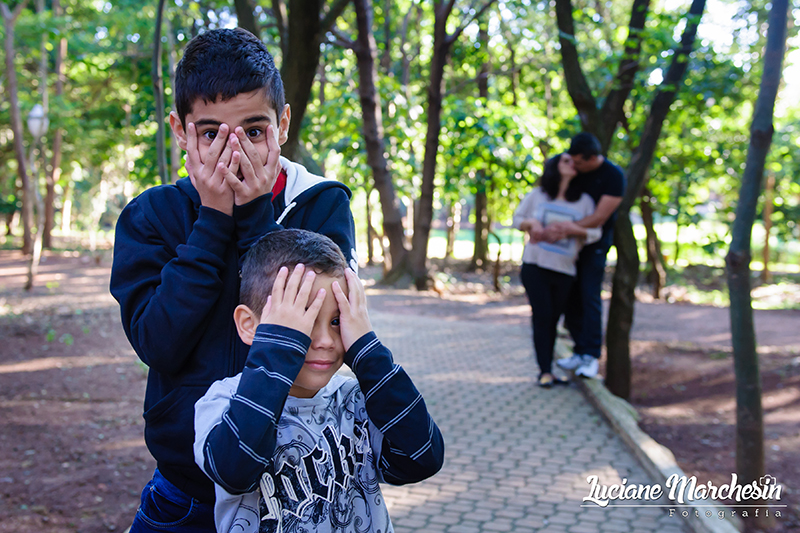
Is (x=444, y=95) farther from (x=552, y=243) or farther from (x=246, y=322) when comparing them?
(x=246, y=322)

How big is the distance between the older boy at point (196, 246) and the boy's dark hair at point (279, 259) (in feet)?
0.20

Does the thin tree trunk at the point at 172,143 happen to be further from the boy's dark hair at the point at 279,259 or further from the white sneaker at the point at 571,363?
the boy's dark hair at the point at 279,259

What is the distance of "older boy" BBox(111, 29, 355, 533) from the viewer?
1.46 m

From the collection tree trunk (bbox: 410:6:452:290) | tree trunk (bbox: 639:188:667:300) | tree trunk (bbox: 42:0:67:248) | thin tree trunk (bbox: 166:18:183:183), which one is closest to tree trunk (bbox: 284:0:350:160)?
thin tree trunk (bbox: 166:18:183:183)

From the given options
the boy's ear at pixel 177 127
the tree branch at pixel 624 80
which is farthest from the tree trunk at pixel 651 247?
the boy's ear at pixel 177 127

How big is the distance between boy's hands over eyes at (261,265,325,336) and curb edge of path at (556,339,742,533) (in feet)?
9.55

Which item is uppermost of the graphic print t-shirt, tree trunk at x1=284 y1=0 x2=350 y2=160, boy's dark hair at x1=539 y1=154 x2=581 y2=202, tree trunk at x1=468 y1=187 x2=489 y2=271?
tree trunk at x1=284 y1=0 x2=350 y2=160

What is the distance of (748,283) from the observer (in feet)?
13.5

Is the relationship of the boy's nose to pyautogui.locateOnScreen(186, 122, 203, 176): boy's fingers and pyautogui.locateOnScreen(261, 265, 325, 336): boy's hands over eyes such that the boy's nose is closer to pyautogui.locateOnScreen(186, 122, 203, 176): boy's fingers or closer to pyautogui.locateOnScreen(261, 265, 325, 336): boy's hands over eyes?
pyautogui.locateOnScreen(261, 265, 325, 336): boy's hands over eyes

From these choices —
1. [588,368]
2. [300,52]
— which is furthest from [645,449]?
[300,52]

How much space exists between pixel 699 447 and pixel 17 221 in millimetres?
42753

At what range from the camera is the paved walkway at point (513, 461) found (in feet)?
12.6

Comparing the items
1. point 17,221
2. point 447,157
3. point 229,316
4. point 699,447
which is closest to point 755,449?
point 699,447

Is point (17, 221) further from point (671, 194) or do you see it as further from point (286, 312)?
point (286, 312)
